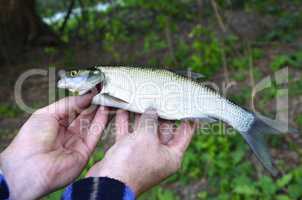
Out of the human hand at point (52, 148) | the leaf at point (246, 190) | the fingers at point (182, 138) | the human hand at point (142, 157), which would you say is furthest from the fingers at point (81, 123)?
the leaf at point (246, 190)

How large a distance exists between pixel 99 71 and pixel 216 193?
198 cm

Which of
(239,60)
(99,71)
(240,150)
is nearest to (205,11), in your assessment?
(239,60)

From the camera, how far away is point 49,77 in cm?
759

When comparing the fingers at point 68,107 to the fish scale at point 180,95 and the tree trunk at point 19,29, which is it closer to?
the fish scale at point 180,95

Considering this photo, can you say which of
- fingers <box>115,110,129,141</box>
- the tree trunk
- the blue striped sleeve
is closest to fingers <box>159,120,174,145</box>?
fingers <box>115,110,129,141</box>

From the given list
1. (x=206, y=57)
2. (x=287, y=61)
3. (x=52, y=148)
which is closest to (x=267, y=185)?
(x=52, y=148)

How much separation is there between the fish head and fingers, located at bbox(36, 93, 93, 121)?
6 cm

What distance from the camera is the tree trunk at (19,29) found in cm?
880

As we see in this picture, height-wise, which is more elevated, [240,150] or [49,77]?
[49,77]

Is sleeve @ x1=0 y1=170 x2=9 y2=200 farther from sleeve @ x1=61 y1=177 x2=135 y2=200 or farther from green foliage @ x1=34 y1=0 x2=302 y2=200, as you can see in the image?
green foliage @ x1=34 y1=0 x2=302 y2=200

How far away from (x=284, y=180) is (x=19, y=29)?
6.86m

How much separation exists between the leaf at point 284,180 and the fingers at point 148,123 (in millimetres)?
1791

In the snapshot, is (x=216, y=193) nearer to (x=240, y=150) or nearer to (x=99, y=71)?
(x=240, y=150)

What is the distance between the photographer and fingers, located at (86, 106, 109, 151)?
2686mm
